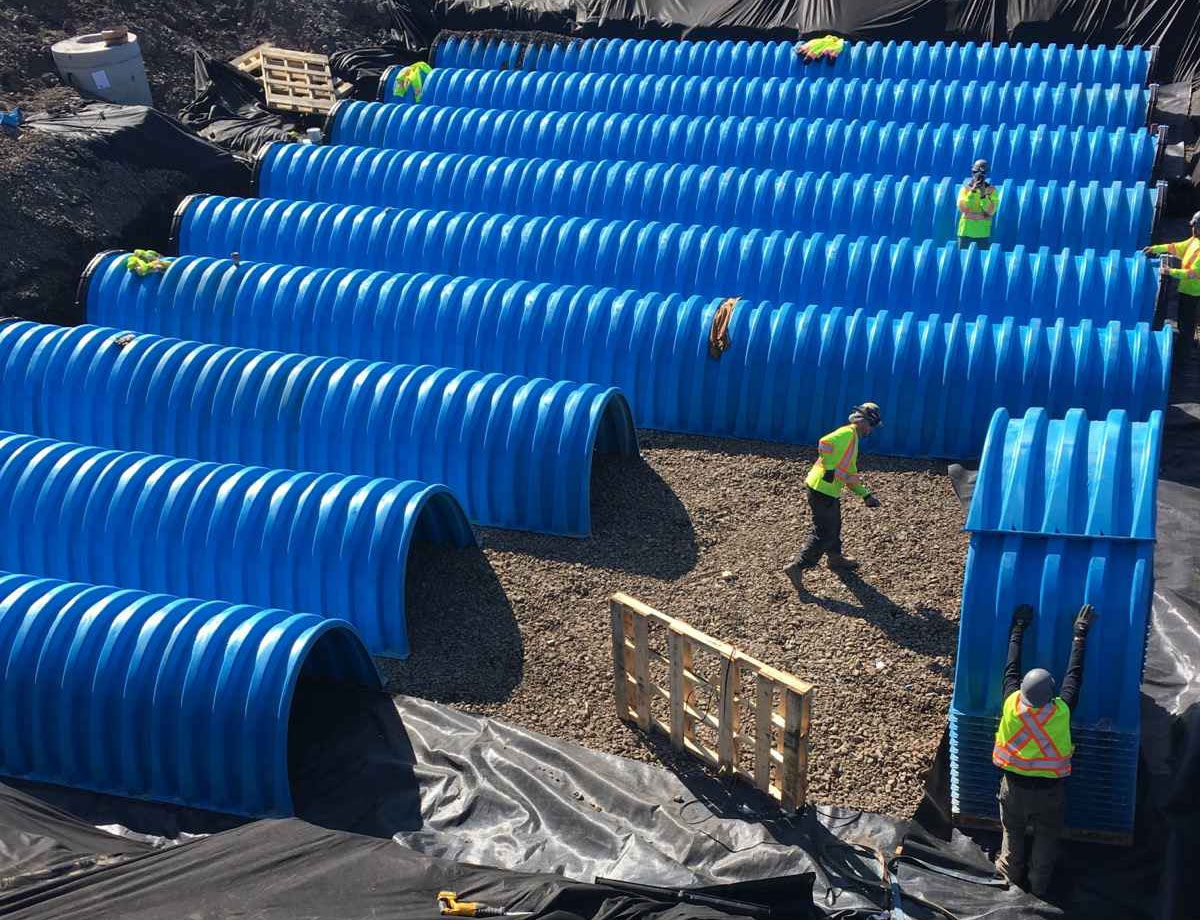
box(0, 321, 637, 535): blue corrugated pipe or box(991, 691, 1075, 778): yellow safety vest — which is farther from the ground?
box(0, 321, 637, 535): blue corrugated pipe

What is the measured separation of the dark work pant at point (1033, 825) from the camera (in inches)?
273

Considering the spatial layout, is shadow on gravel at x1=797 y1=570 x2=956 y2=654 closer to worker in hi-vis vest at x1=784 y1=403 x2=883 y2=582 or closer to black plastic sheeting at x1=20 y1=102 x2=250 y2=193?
worker in hi-vis vest at x1=784 y1=403 x2=883 y2=582

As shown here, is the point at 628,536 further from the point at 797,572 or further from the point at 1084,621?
the point at 1084,621

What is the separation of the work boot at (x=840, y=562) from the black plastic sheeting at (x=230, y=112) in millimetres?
11289

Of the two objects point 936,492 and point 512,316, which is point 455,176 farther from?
point 936,492

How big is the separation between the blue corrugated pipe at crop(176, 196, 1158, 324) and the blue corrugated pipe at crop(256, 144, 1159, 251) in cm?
55

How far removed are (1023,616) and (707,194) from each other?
28.4ft

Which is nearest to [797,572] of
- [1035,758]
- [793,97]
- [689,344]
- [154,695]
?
[689,344]

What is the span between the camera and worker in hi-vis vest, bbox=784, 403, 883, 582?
9469mm

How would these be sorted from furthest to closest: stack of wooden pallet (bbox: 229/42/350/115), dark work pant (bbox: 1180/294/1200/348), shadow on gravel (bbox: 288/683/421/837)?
stack of wooden pallet (bbox: 229/42/350/115) < dark work pant (bbox: 1180/294/1200/348) < shadow on gravel (bbox: 288/683/421/837)

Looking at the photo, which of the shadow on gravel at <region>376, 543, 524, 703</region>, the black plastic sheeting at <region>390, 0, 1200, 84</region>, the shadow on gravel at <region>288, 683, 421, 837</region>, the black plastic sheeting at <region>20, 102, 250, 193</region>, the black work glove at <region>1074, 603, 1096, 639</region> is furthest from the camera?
the black plastic sheeting at <region>390, 0, 1200, 84</region>

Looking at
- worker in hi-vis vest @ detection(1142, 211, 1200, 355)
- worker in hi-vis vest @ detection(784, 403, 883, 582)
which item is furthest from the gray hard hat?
worker in hi-vis vest @ detection(1142, 211, 1200, 355)

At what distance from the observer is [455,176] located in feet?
51.7

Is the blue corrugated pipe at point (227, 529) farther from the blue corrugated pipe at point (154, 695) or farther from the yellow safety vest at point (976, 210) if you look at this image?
the yellow safety vest at point (976, 210)
